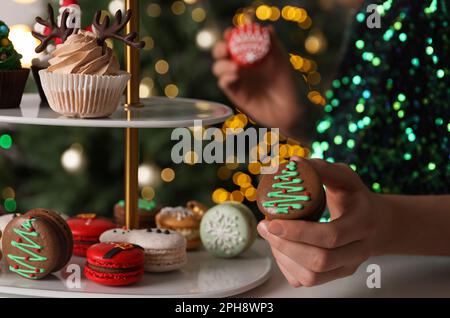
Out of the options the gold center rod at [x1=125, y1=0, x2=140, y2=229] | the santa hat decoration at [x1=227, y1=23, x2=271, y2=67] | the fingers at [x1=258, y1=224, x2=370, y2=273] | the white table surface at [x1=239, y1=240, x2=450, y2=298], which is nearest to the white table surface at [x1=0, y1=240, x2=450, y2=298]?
the white table surface at [x1=239, y1=240, x2=450, y2=298]

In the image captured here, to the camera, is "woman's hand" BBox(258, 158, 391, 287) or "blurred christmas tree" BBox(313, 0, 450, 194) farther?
"blurred christmas tree" BBox(313, 0, 450, 194)

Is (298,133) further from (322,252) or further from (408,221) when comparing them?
(322,252)

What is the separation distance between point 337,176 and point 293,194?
0.10 metres

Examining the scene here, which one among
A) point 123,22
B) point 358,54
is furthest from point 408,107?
point 123,22

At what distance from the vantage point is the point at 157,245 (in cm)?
123

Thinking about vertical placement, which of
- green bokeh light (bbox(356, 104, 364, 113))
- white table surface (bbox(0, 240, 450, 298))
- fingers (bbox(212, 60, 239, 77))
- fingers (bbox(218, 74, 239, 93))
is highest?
fingers (bbox(212, 60, 239, 77))

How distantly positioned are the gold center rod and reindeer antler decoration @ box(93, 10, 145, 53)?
0.07 metres

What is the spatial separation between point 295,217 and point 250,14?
5.79 feet

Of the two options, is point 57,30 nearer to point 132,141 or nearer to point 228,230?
point 132,141

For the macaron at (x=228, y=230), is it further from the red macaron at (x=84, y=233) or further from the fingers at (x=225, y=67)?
the fingers at (x=225, y=67)

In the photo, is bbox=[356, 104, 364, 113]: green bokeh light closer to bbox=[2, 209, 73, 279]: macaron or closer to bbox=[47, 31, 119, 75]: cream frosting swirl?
bbox=[47, 31, 119, 75]: cream frosting swirl

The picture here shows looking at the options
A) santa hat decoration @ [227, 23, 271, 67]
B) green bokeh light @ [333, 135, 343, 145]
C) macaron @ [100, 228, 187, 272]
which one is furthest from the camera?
santa hat decoration @ [227, 23, 271, 67]

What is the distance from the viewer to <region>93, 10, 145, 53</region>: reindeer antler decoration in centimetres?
114
